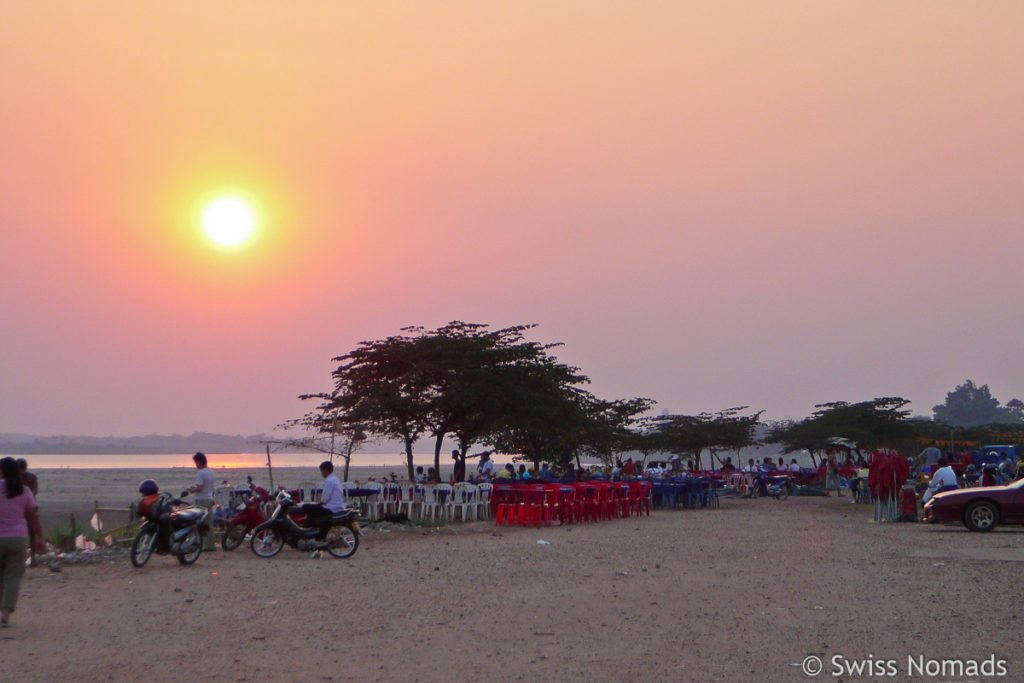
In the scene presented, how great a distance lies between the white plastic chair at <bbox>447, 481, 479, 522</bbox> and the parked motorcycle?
9599 mm

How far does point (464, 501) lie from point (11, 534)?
15.4 metres

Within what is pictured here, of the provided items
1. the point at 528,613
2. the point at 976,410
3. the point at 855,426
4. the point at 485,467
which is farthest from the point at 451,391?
the point at 976,410

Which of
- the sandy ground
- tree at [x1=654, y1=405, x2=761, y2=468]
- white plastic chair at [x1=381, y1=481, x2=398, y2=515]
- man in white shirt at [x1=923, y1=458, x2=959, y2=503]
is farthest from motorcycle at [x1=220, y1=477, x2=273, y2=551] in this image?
tree at [x1=654, y1=405, x2=761, y2=468]

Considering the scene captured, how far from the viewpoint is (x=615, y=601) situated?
11211mm

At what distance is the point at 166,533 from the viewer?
15.2 m

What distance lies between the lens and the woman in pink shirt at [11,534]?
10.0m

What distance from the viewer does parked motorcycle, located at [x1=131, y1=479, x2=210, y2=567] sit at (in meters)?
15.1

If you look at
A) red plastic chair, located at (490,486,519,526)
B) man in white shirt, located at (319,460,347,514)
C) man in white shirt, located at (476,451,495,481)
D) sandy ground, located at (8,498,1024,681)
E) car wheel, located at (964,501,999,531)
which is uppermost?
man in white shirt, located at (476,451,495,481)

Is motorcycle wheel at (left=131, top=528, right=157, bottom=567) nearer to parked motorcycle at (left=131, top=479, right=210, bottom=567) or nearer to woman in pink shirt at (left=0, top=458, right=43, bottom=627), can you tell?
parked motorcycle at (left=131, top=479, right=210, bottom=567)

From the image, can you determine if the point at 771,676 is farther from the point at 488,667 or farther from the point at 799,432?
the point at 799,432

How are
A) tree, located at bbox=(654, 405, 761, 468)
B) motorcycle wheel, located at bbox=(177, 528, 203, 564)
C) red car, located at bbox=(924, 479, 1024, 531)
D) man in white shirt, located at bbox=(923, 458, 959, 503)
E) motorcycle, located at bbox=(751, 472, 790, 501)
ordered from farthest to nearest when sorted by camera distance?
tree, located at bbox=(654, 405, 761, 468) → motorcycle, located at bbox=(751, 472, 790, 501) → man in white shirt, located at bbox=(923, 458, 959, 503) → red car, located at bbox=(924, 479, 1024, 531) → motorcycle wheel, located at bbox=(177, 528, 203, 564)

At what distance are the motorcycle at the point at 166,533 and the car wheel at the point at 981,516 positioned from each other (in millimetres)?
14382

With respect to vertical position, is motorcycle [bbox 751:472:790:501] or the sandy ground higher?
motorcycle [bbox 751:472:790:501]

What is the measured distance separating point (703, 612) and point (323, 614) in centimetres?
367
